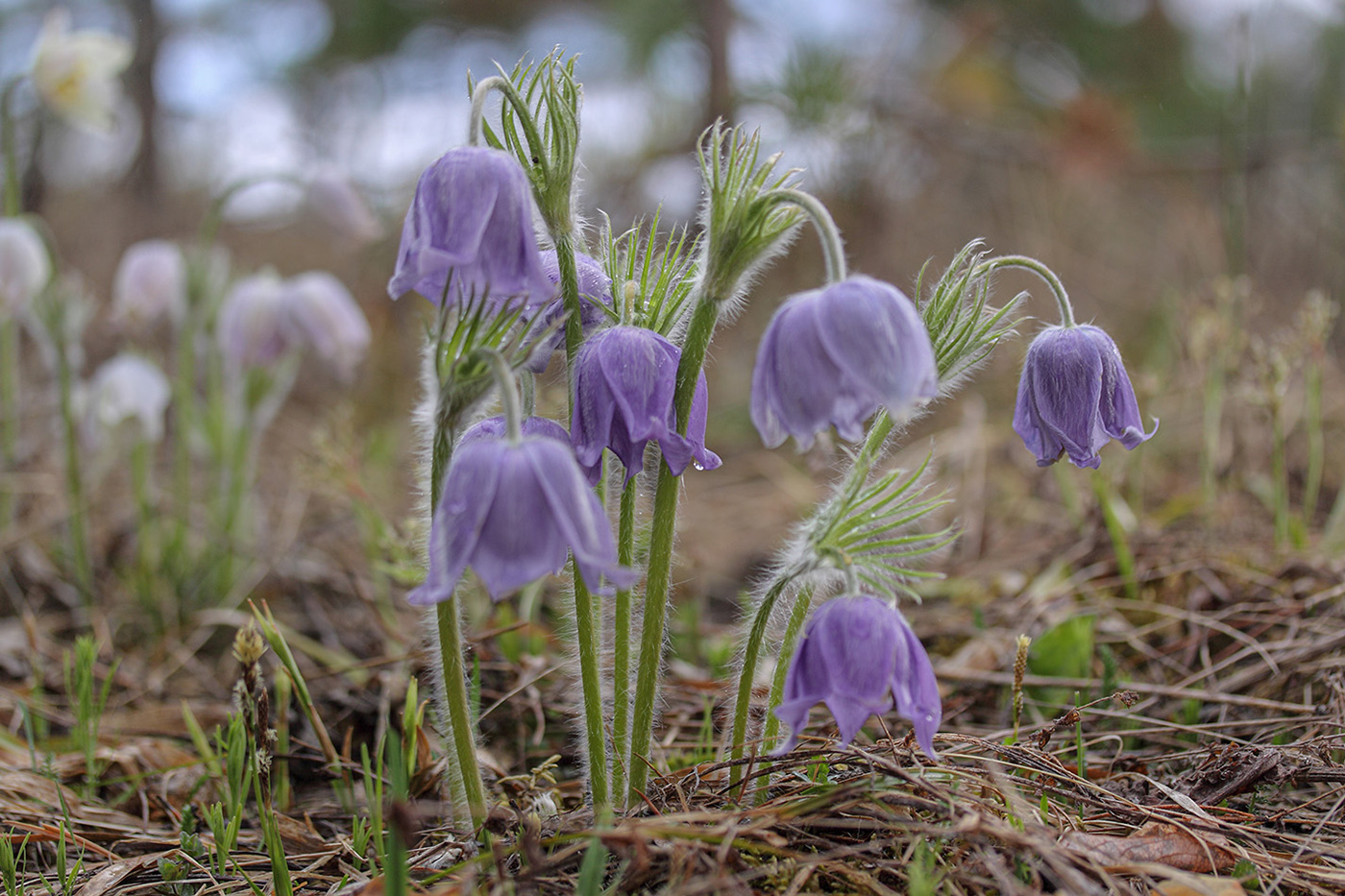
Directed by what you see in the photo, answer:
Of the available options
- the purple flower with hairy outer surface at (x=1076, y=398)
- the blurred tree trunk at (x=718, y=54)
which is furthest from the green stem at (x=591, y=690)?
the blurred tree trunk at (x=718, y=54)

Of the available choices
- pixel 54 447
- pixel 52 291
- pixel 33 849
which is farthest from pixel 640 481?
pixel 54 447

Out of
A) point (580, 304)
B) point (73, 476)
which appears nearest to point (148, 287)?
point (73, 476)

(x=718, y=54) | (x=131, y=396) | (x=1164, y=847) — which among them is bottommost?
(x=1164, y=847)

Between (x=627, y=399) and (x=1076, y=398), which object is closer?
(x=627, y=399)

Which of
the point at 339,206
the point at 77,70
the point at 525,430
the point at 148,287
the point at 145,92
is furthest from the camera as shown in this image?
the point at 145,92

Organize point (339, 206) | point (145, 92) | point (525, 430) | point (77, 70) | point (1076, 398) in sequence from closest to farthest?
point (525, 430), point (1076, 398), point (77, 70), point (339, 206), point (145, 92)

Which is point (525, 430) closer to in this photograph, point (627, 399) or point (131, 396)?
point (627, 399)

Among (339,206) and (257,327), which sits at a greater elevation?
(339,206)

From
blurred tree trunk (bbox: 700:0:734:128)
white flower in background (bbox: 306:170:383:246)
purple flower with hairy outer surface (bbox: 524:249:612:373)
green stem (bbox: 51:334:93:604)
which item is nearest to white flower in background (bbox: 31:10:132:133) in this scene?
white flower in background (bbox: 306:170:383:246)

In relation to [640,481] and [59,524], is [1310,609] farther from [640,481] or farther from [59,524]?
[59,524]
